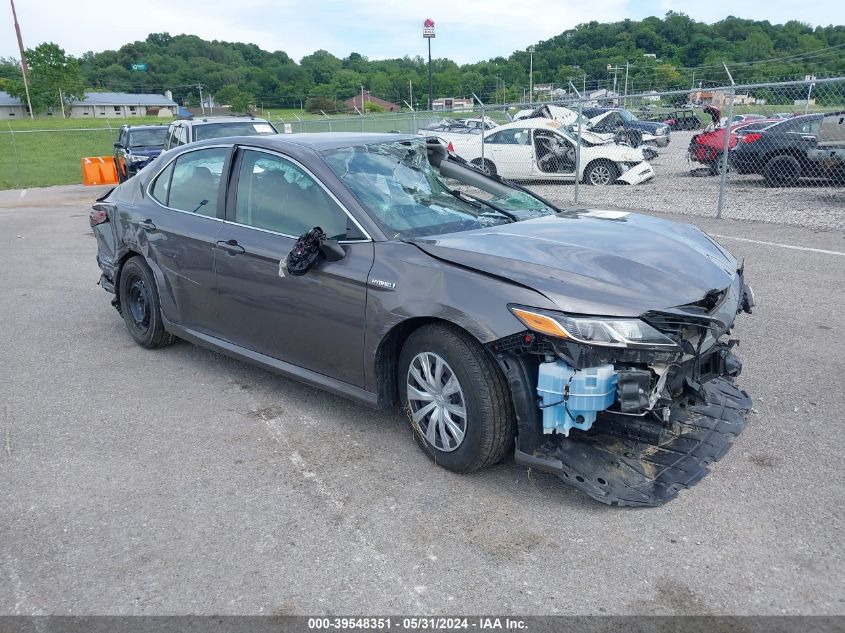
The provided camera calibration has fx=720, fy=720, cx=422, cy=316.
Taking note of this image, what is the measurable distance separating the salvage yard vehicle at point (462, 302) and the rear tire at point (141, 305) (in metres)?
0.20

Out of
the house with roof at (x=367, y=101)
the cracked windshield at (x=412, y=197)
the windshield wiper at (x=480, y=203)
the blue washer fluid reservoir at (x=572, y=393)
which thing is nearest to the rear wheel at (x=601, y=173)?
the cracked windshield at (x=412, y=197)

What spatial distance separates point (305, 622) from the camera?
2.61 m

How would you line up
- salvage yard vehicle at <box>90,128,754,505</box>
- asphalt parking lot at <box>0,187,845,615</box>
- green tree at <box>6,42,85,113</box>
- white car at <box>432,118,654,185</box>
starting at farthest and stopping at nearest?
green tree at <box>6,42,85,113</box>, white car at <box>432,118,654,185</box>, salvage yard vehicle at <box>90,128,754,505</box>, asphalt parking lot at <box>0,187,845,615</box>

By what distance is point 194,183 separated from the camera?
5055 mm

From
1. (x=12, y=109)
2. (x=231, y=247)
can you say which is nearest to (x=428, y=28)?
Result: (x=231, y=247)

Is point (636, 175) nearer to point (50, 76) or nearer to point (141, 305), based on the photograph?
point (141, 305)

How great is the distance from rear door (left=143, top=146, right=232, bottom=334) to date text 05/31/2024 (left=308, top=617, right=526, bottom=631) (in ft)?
8.65

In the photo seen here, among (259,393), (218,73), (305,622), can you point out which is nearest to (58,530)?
(305,622)

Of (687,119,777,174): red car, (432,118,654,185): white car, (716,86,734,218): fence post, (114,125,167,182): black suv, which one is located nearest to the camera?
(716,86,734,218): fence post

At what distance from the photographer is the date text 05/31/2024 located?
8.40ft

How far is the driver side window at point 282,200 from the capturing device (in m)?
4.05

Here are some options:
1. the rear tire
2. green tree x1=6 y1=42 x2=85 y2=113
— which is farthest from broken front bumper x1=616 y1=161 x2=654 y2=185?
green tree x1=6 y1=42 x2=85 y2=113

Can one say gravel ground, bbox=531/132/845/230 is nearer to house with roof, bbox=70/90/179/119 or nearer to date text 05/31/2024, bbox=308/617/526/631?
date text 05/31/2024, bbox=308/617/526/631

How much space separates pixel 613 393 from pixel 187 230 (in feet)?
10.3
